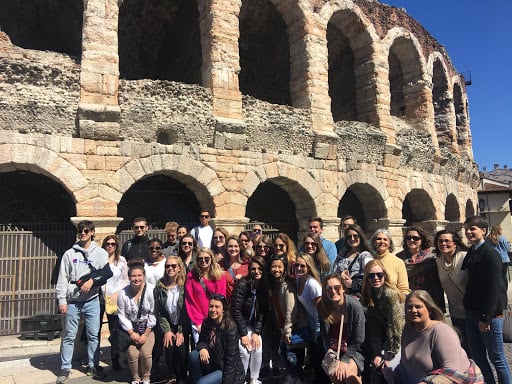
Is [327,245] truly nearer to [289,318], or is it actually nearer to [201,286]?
[289,318]

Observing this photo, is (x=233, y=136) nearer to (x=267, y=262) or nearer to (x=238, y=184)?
(x=238, y=184)

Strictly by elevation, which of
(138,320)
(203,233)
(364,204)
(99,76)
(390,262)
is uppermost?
(99,76)

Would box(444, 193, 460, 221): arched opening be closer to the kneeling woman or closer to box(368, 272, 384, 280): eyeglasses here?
box(368, 272, 384, 280): eyeglasses

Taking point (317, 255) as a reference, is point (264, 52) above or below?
above

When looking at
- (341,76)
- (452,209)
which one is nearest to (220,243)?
(341,76)

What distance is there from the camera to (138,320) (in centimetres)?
405

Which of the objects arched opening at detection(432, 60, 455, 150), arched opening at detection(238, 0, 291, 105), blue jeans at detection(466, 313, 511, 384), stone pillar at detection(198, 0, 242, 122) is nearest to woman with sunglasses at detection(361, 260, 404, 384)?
blue jeans at detection(466, 313, 511, 384)

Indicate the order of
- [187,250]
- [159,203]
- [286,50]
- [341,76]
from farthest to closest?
[341,76] < [286,50] < [159,203] < [187,250]

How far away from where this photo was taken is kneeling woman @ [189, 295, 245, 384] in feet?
11.5

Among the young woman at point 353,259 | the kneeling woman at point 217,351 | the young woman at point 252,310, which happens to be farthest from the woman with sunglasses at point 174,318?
the young woman at point 353,259

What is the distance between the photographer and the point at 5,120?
20.5 ft

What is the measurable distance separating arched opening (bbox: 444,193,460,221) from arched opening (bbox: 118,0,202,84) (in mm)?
9444

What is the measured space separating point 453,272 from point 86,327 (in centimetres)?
394

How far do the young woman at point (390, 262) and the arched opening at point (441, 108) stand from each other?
11.3 metres
